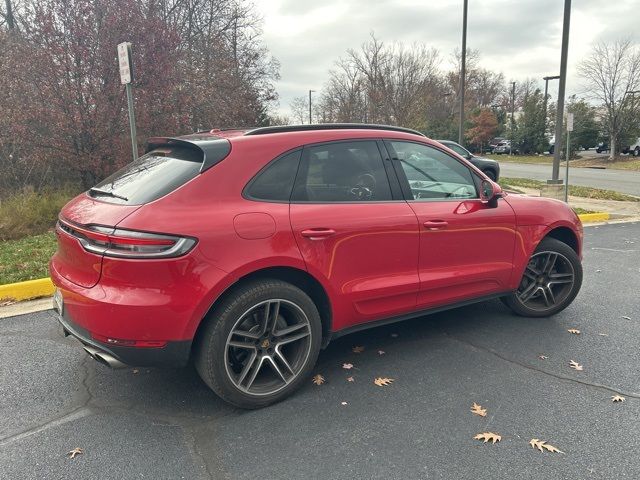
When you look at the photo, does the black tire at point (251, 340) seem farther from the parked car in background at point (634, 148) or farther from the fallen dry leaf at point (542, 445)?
the parked car in background at point (634, 148)

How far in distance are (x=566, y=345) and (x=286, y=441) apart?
2.53 metres

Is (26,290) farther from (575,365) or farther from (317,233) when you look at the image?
(575,365)

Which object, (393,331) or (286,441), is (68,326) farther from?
(393,331)

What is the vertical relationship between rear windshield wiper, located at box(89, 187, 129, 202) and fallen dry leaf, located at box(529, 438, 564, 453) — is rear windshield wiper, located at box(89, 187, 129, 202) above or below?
above

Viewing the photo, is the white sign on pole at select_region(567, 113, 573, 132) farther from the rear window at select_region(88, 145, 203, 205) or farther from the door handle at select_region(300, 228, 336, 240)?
the rear window at select_region(88, 145, 203, 205)

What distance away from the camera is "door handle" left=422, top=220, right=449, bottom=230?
11.5 ft

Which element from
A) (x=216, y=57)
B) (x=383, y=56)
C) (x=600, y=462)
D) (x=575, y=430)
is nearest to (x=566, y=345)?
(x=575, y=430)

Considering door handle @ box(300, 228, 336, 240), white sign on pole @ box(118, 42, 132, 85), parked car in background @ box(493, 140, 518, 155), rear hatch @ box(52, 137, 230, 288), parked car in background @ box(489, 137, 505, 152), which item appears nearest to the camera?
rear hatch @ box(52, 137, 230, 288)

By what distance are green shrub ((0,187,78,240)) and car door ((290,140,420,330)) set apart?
6.64 meters

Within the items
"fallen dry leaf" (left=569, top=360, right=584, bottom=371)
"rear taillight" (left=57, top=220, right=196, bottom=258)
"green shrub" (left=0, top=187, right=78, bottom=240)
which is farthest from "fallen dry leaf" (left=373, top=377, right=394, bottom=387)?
"green shrub" (left=0, top=187, right=78, bottom=240)

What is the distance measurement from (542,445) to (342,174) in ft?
6.63

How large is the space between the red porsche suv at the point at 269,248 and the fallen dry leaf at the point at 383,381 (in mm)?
395

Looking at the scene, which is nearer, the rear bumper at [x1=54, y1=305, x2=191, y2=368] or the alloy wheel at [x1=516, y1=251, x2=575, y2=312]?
the rear bumper at [x1=54, y1=305, x2=191, y2=368]

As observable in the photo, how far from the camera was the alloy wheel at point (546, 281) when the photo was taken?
439cm
